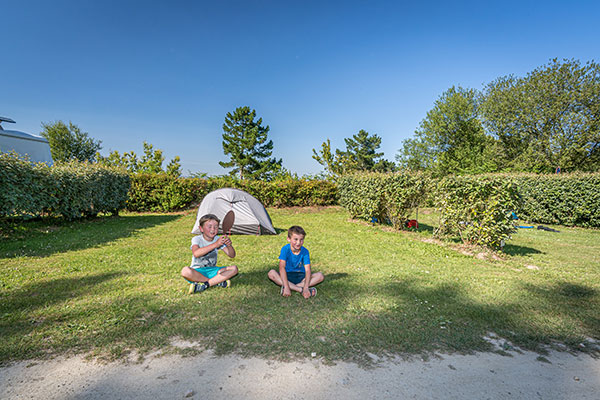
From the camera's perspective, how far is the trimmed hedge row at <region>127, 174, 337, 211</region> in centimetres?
1578

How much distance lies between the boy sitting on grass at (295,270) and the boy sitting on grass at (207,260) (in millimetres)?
745

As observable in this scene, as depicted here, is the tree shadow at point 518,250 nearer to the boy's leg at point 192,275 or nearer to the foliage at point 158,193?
the boy's leg at point 192,275

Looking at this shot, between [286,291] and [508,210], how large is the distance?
5.57 meters

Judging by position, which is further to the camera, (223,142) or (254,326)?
(223,142)

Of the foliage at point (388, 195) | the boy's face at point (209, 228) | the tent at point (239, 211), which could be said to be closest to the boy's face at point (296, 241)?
the boy's face at point (209, 228)

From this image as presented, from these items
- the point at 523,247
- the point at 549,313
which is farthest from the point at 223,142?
the point at 549,313

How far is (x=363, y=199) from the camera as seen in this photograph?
12297 mm

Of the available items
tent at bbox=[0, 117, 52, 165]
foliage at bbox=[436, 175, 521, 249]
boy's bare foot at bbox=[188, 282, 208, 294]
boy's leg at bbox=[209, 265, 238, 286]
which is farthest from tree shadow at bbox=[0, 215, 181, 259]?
foliage at bbox=[436, 175, 521, 249]

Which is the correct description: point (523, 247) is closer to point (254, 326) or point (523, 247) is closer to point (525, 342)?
point (525, 342)

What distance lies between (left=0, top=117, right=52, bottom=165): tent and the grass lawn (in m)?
10.5

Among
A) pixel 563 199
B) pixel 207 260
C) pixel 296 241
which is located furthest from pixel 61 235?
pixel 563 199

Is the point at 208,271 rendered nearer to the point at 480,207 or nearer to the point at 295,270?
the point at 295,270

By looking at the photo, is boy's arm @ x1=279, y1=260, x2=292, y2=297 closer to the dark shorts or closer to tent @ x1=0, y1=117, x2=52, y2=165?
the dark shorts

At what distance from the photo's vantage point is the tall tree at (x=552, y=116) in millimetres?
22875
